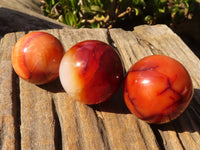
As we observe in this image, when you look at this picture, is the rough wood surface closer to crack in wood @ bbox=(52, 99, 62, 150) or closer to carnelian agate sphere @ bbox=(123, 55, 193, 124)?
crack in wood @ bbox=(52, 99, 62, 150)

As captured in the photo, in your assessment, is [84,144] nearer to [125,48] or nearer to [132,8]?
[125,48]

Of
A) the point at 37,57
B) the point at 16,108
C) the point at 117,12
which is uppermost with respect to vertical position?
the point at 37,57

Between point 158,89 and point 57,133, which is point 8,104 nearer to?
point 57,133

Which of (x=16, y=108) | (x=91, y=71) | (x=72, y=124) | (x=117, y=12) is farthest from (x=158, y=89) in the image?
(x=117, y=12)

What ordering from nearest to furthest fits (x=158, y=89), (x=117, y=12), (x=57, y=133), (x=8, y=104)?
(x=158, y=89), (x=57, y=133), (x=8, y=104), (x=117, y=12)

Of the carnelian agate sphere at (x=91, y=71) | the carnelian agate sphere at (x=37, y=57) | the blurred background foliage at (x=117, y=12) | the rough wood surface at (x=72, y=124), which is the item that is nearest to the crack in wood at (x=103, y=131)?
the rough wood surface at (x=72, y=124)

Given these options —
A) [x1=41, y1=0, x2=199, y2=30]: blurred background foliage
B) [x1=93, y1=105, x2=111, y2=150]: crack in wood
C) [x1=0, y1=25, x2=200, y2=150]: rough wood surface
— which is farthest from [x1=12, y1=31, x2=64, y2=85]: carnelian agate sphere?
[x1=41, y1=0, x2=199, y2=30]: blurred background foliage
